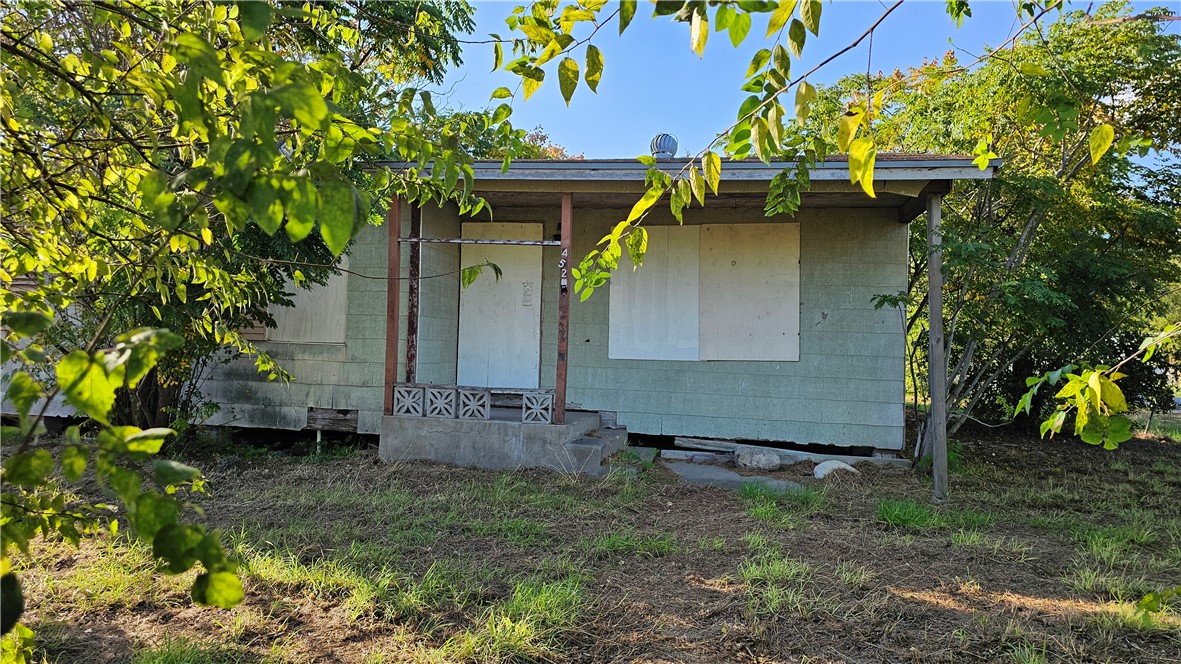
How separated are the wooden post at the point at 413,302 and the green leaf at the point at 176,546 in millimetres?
6757

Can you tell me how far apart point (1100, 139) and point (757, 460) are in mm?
6329

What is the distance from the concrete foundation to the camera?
267 inches

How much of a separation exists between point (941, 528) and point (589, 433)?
3.48m

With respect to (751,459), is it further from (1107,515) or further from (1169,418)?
(1169,418)

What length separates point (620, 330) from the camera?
27.3ft

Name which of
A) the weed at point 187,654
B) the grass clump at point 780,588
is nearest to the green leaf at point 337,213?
the weed at point 187,654

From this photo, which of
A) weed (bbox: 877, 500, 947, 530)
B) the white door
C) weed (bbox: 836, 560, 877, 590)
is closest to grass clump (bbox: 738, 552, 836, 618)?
weed (bbox: 836, 560, 877, 590)

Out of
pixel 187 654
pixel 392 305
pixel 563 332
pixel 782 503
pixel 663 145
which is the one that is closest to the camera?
pixel 187 654

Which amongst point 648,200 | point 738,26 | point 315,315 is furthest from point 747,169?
point 738,26

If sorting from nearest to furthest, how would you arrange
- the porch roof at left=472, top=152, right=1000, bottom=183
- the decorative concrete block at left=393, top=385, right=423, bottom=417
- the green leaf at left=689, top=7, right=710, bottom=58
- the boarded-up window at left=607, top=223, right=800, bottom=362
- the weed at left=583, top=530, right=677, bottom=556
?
the green leaf at left=689, top=7, right=710, bottom=58 < the weed at left=583, top=530, right=677, bottom=556 < the porch roof at left=472, top=152, right=1000, bottom=183 < the decorative concrete block at left=393, top=385, right=423, bottom=417 < the boarded-up window at left=607, top=223, right=800, bottom=362

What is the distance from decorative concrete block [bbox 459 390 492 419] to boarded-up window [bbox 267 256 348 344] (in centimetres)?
178

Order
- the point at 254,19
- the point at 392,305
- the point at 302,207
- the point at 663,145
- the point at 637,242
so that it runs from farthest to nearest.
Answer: the point at 663,145 < the point at 392,305 < the point at 637,242 < the point at 254,19 < the point at 302,207

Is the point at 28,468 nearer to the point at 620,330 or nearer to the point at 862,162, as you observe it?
the point at 862,162

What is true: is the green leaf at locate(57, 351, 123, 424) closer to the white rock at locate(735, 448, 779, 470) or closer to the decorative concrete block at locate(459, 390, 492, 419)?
the decorative concrete block at locate(459, 390, 492, 419)
